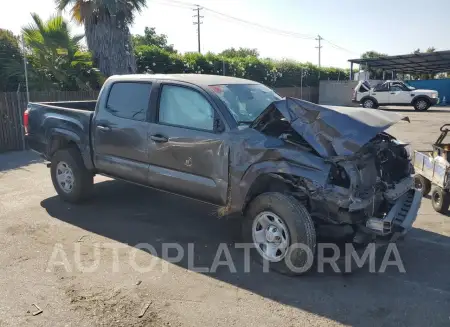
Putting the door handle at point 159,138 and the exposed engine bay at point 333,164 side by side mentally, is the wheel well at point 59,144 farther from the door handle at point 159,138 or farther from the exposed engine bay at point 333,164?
the exposed engine bay at point 333,164

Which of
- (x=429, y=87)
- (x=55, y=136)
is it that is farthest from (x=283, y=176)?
(x=429, y=87)

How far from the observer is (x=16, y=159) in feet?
33.7

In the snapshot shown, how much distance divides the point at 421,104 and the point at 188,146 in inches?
1000

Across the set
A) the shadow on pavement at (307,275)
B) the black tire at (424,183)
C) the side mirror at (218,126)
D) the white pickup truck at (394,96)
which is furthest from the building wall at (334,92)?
the side mirror at (218,126)

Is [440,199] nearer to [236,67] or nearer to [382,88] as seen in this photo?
[236,67]

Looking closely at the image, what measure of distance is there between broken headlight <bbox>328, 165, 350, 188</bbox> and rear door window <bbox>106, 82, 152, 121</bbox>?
8.00 ft

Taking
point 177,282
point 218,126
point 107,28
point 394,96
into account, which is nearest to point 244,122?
point 218,126

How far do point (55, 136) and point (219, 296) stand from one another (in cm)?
388

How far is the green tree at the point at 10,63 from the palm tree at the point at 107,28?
2.24 m

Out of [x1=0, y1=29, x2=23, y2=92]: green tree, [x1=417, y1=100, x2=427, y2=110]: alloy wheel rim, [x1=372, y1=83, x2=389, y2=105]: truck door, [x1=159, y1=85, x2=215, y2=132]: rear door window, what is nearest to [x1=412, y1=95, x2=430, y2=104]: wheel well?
[x1=417, y1=100, x2=427, y2=110]: alloy wheel rim

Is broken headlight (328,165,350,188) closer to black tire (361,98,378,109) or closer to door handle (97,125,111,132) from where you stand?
door handle (97,125,111,132)

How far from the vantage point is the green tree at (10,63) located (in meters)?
12.5

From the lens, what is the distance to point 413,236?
518cm

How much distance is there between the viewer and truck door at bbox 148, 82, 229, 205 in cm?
451
